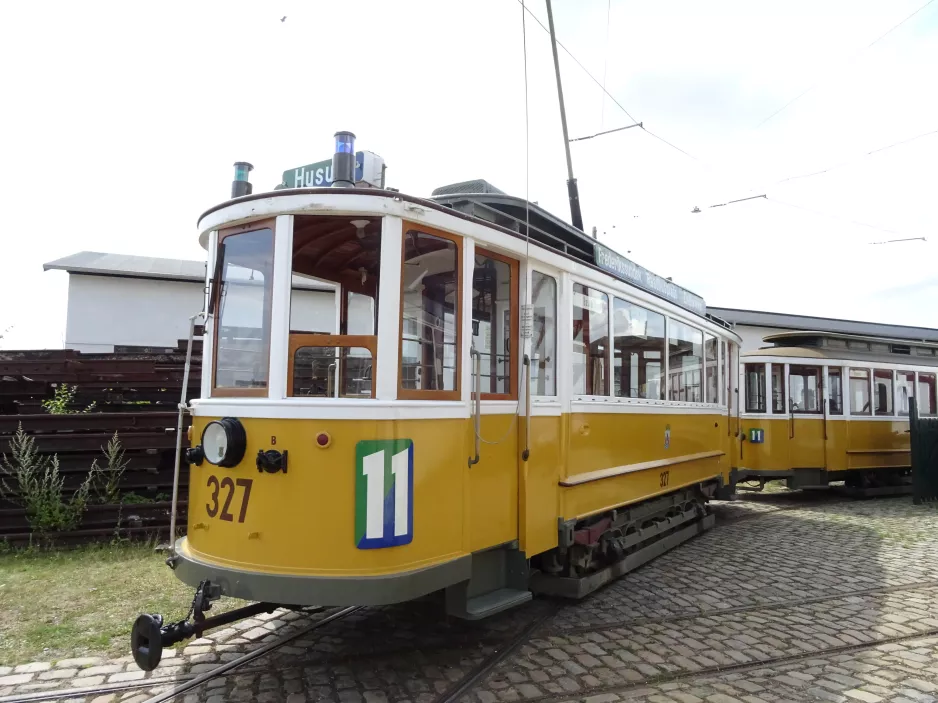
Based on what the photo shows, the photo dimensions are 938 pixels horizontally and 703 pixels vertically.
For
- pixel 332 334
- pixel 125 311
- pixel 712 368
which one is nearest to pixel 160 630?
pixel 332 334

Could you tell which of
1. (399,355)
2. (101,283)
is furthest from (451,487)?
(101,283)

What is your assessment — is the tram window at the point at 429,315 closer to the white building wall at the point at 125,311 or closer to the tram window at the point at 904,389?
the tram window at the point at 904,389

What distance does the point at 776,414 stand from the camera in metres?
12.3

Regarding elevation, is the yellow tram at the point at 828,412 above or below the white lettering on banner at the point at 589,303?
below

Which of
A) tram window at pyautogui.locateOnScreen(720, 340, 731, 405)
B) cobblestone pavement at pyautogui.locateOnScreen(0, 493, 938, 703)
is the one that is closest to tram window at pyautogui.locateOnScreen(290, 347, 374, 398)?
cobblestone pavement at pyautogui.locateOnScreen(0, 493, 938, 703)

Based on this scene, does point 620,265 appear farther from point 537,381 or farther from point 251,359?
point 251,359

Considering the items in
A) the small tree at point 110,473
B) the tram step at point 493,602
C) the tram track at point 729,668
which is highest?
the small tree at point 110,473

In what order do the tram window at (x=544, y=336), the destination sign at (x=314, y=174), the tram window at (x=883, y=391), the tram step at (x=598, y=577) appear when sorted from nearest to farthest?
the destination sign at (x=314, y=174), the tram window at (x=544, y=336), the tram step at (x=598, y=577), the tram window at (x=883, y=391)

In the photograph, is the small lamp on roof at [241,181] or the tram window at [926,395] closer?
the small lamp on roof at [241,181]

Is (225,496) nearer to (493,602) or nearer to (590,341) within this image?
(493,602)

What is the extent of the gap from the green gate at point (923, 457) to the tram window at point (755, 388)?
2643 millimetres

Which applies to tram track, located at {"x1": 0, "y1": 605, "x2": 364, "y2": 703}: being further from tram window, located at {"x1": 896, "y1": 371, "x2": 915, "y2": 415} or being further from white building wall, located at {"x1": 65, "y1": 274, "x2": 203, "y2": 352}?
white building wall, located at {"x1": 65, "y1": 274, "x2": 203, "y2": 352}

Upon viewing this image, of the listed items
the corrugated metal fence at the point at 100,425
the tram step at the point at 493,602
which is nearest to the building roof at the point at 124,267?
the corrugated metal fence at the point at 100,425

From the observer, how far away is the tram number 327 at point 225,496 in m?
3.80
